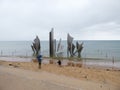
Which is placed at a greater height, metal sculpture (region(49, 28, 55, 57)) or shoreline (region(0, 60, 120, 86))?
metal sculpture (region(49, 28, 55, 57))

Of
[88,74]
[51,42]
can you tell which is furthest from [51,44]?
[88,74]

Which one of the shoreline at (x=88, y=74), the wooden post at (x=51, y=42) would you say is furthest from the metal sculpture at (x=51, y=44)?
the shoreline at (x=88, y=74)

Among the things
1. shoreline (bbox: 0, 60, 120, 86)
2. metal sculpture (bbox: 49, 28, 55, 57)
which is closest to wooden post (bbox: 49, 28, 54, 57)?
metal sculpture (bbox: 49, 28, 55, 57)

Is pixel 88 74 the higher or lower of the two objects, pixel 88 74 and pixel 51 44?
the lower

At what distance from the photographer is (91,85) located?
11.7 meters

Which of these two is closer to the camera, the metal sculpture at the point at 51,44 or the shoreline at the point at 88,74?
the shoreline at the point at 88,74

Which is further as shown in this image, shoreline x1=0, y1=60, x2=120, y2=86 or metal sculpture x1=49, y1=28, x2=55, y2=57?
metal sculpture x1=49, y1=28, x2=55, y2=57

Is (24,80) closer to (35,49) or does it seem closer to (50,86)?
(50,86)

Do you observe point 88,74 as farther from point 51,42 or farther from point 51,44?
point 51,44

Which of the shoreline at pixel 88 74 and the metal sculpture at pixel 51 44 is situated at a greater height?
the metal sculpture at pixel 51 44

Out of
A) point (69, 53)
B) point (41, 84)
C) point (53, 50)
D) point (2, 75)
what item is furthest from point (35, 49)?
point (41, 84)

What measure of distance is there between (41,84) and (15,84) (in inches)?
51.3

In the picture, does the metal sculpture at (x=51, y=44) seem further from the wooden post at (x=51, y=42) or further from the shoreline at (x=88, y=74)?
the shoreline at (x=88, y=74)

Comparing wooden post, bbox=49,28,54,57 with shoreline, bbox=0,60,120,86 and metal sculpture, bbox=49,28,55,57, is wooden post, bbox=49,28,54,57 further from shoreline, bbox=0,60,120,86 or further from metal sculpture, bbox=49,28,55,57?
shoreline, bbox=0,60,120,86
